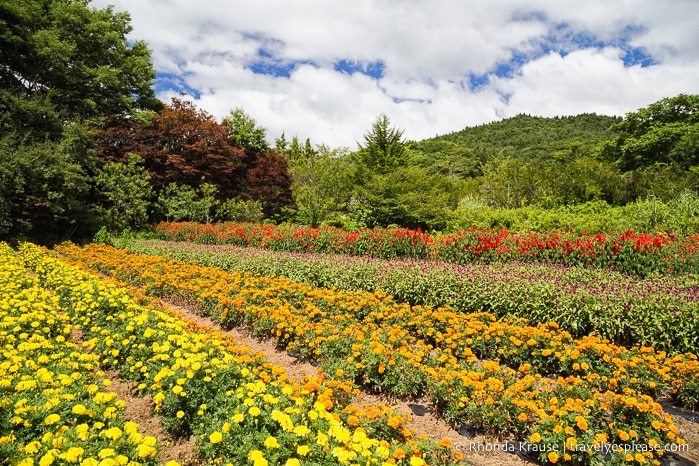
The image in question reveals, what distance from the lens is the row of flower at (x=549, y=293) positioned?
460 cm

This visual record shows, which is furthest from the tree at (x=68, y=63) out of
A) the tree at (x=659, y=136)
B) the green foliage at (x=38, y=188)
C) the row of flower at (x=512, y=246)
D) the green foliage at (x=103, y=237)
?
the tree at (x=659, y=136)

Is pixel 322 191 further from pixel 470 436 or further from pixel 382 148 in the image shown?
pixel 470 436

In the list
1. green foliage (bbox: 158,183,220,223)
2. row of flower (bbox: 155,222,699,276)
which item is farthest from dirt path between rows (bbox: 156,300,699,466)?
green foliage (bbox: 158,183,220,223)

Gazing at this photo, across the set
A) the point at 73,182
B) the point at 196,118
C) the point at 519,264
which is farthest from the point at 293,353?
the point at 196,118

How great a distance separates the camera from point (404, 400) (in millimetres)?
3975

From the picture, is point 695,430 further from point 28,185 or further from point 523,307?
point 28,185

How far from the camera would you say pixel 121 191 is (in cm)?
1612

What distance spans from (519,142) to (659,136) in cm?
3319

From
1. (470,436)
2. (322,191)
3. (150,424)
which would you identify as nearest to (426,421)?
(470,436)

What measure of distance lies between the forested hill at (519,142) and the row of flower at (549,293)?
3396 centimetres

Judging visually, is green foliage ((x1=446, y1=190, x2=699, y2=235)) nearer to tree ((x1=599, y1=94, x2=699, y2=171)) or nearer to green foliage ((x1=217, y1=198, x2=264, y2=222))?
green foliage ((x1=217, y1=198, x2=264, y2=222))

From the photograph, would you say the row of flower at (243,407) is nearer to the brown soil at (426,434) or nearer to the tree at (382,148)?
the brown soil at (426,434)

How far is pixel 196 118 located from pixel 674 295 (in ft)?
67.1

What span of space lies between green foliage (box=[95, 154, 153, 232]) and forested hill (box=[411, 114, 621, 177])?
96.1 ft
